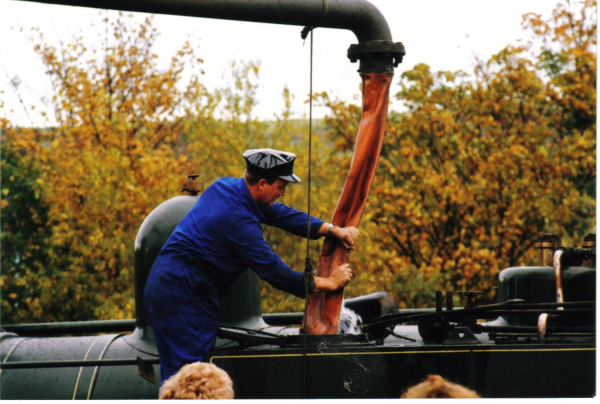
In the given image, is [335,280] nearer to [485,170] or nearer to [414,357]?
[414,357]

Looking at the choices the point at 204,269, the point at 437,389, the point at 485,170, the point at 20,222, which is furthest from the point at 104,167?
the point at 437,389

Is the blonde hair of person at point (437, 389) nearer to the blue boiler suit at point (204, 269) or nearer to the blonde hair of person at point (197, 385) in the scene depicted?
the blonde hair of person at point (197, 385)

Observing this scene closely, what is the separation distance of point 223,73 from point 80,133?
237 cm

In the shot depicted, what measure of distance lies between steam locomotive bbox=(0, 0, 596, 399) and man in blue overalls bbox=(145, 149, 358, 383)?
18cm

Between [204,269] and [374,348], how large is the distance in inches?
35.2

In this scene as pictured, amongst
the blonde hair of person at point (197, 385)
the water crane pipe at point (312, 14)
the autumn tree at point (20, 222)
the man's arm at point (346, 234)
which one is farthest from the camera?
the autumn tree at point (20, 222)

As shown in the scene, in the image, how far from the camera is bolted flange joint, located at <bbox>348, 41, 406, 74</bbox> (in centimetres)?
383

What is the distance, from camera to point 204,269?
12.1ft

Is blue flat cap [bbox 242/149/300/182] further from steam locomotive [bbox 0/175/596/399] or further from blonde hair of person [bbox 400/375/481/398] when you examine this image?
blonde hair of person [bbox 400/375/481/398]

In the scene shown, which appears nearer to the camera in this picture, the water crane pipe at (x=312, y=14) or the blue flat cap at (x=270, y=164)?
the water crane pipe at (x=312, y=14)

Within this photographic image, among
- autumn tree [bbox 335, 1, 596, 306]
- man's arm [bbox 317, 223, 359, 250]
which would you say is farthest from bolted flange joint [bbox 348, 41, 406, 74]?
autumn tree [bbox 335, 1, 596, 306]

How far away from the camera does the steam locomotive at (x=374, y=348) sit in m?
3.43

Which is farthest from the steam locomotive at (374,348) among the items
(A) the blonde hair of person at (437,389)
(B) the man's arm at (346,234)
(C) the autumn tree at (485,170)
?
(C) the autumn tree at (485,170)

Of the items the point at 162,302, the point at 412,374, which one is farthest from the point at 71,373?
the point at 412,374
